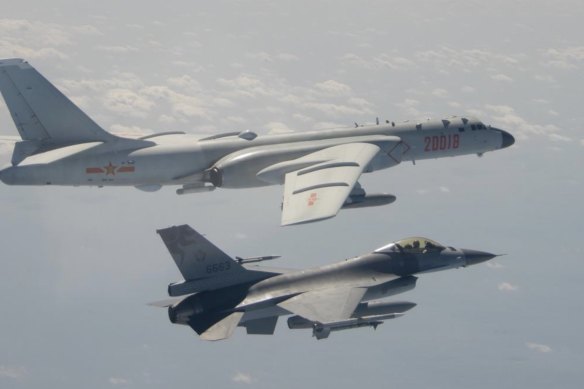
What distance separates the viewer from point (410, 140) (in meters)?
62.9

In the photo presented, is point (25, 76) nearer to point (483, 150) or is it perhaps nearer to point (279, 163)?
point (279, 163)

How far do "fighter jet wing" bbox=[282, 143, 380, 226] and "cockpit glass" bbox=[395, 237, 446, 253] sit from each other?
4.65 metres

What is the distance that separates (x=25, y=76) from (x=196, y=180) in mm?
11820

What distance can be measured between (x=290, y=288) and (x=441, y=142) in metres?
18.2

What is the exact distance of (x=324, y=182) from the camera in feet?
177

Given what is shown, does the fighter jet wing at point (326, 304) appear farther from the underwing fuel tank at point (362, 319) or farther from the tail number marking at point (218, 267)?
the tail number marking at point (218, 267)

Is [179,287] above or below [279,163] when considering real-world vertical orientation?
below

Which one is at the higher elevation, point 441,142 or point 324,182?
point 441,142

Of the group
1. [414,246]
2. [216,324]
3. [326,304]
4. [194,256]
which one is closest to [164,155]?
[194,256]

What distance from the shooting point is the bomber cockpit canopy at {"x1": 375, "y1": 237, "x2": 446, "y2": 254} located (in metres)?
54.8


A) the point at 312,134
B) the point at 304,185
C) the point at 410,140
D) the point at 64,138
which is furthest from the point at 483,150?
the point at 64,138

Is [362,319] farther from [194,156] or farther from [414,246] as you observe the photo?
[194,156]

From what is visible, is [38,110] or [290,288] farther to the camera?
[38,110]

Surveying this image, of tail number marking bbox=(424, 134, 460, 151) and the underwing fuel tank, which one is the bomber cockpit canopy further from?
tail number marking bbox=(424, 134, 460, 151)
